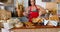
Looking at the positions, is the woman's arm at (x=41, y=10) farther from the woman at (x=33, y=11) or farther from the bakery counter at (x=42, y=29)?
the bakery counter at (x=42, y=29)

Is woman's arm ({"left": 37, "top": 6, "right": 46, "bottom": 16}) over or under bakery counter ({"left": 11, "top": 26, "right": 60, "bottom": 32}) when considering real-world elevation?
over


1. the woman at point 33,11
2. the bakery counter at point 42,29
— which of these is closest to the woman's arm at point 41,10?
the woman at point 33,11

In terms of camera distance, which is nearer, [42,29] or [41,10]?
[42,29]

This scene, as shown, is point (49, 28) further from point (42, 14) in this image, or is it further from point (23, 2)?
point (23, 2)

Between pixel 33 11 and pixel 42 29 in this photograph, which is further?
pixel 33 11

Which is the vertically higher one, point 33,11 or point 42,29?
point 33,11

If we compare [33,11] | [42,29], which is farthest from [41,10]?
[42,29]

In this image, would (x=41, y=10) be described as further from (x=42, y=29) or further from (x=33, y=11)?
(x=42, y=29)

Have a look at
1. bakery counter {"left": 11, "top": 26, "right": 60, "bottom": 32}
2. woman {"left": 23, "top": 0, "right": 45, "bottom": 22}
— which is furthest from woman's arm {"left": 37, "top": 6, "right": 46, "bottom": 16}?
bakery counter {"left": 11, "top": 26, "right": 60, "bottom": 32}

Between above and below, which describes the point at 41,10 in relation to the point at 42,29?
above

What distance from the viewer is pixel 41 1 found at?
71.8 inches

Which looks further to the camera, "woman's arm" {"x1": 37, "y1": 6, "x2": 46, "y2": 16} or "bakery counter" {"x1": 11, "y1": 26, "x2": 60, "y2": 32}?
"woman's arm" {"x1": 37, "y1": 6, "x2": 46, "y2": 16}

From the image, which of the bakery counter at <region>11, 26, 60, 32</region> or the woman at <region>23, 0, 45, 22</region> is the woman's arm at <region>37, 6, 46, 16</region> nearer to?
the woman at <region>23, 0, 45, 22</region>

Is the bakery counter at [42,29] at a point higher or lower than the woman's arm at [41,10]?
lower
